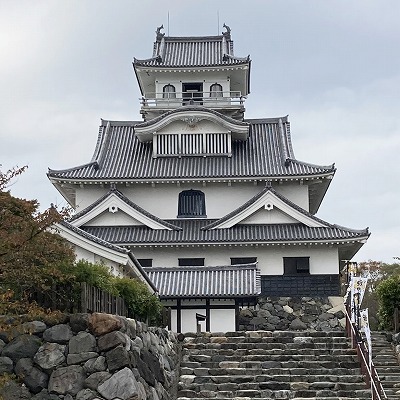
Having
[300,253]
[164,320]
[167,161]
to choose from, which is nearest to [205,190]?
[167,161]

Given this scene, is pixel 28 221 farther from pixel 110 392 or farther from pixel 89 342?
pixel 110 392

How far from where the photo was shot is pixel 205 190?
33.9 m

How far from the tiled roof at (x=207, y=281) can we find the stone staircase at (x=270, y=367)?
7.27 m

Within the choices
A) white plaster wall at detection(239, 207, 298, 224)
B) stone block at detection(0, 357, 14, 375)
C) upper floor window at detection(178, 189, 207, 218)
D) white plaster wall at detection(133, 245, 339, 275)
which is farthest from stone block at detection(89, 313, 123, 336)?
upper floor window at detection(178, 189, 207, 218)

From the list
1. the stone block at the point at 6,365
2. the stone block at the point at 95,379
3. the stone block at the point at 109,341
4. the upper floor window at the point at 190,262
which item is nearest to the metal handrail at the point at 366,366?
the stone block at the point at 109,341

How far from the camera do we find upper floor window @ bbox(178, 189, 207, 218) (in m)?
33.7

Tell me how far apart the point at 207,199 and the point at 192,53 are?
37.8ft

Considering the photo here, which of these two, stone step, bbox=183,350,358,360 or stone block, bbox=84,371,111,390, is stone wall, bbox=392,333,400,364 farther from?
stone block, bbox=84,371,111,390

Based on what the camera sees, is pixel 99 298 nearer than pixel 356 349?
Yes

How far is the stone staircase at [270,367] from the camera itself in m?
14.7

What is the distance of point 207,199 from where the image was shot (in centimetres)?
3384

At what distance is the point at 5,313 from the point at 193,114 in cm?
2541

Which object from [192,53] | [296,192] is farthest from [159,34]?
[296,192]

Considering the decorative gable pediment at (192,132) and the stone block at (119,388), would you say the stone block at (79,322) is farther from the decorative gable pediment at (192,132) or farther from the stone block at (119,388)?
the decorative gable pediment at (192,132)
